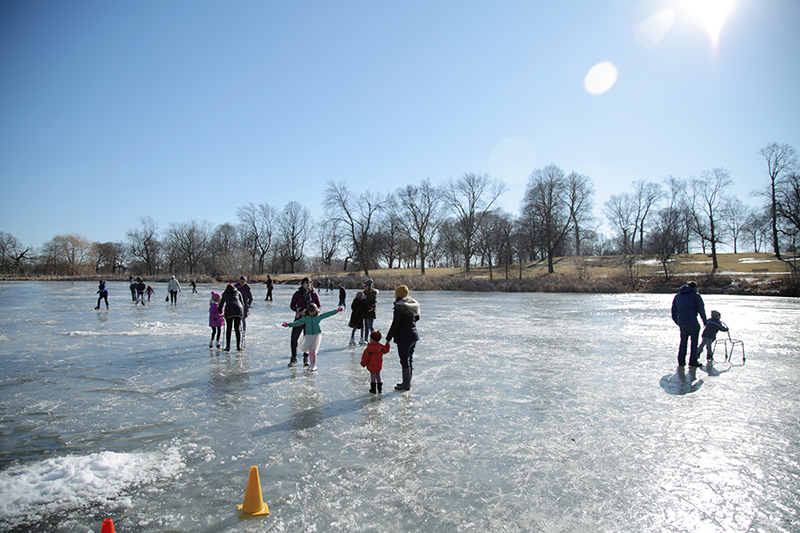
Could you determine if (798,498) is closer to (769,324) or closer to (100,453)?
(100,453)

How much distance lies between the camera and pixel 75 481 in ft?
11.3

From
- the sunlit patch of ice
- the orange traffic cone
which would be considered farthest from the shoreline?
the orange traffic cone

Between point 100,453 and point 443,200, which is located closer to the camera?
point 100,453

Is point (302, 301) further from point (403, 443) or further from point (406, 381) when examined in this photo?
point (403, 443)

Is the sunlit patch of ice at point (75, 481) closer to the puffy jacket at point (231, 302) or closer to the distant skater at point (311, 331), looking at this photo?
the distant skater at point (311, 331)

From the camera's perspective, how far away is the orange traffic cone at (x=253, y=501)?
2.97 metres

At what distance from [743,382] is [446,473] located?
6.12 metres

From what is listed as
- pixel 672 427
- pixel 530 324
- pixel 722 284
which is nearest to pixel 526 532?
pixel 672 427

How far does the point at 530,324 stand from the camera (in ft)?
47.5

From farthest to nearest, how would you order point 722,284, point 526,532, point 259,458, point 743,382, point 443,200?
point 443,200 → point 722,284 → point 743,382 → point 259,458 → point 526,532

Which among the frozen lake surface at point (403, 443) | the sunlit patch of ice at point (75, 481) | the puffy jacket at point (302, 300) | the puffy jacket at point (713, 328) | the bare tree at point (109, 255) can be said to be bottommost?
the frozen lake surface at point (403, 443)

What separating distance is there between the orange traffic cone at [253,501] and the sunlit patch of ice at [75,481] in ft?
3.27

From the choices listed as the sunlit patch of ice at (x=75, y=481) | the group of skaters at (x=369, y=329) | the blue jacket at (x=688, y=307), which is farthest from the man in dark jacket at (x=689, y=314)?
the sunlit patch of ice at (x=75, y=481)

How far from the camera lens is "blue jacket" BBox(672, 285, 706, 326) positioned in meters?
7.62
